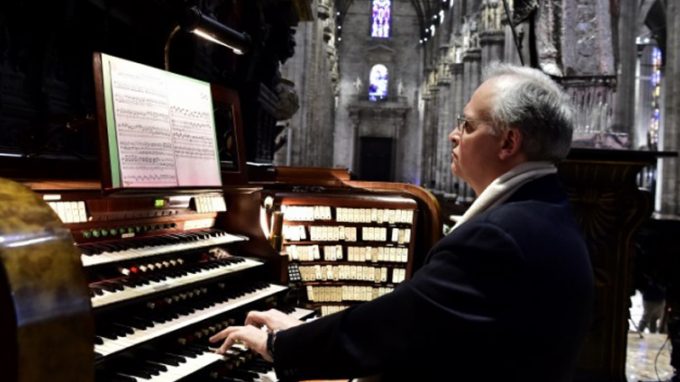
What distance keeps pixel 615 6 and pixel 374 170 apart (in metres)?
37.7

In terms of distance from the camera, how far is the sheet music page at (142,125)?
8.35 feet

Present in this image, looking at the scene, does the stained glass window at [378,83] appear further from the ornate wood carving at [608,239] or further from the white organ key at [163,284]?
the white organ key at [163,284]

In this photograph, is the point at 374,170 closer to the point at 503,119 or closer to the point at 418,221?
the point at 418,221

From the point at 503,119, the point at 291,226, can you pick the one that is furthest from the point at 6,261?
the point at 291,226

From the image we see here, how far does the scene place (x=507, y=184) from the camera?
179 centimetres

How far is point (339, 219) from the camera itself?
19.1 feet

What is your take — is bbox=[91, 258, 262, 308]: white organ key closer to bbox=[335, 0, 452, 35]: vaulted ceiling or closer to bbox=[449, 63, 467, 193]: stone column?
bbox=[449, 63, 467, 193]: stone column

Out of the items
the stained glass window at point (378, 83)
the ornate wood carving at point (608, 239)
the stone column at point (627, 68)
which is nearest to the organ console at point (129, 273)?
the ornate wood carving at point (608, 239)

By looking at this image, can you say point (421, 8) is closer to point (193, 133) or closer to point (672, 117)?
point (672, 117)

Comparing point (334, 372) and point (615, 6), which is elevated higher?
A: point (615, 6)

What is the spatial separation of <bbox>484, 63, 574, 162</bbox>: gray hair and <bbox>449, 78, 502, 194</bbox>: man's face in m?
0.03

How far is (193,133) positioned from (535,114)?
190cm

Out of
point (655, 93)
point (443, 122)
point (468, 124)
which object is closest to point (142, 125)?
point (468, 124)

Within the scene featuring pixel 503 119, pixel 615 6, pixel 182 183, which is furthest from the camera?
pixel 615 6
